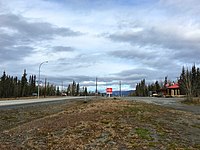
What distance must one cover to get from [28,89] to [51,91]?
18747 mm

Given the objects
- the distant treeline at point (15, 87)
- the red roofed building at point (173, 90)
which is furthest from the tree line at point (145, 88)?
the distant treeline at point (15, 87)

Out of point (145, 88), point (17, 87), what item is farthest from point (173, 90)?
point (17, 87)

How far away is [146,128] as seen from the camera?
13.9 meters

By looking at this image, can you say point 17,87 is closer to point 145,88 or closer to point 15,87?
point 15,87

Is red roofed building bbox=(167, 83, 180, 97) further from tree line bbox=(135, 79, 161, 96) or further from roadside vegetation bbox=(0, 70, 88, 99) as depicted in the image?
roadside vegetation bbox=(0, 70, 88, 99)

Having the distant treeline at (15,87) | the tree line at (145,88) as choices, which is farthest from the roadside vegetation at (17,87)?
the tree line at (145,88)

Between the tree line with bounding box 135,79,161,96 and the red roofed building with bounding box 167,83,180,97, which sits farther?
the tree line with bounding box 135,79,161,96

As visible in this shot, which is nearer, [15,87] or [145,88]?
[15,87]

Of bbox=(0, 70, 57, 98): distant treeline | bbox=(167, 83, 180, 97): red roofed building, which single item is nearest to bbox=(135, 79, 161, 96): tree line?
bbox=(167, 83, 180, 97): red roofed building

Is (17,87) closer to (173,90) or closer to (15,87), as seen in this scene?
(15,87)

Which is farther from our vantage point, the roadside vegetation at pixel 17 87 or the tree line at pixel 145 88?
the tree line at pixel 145 88

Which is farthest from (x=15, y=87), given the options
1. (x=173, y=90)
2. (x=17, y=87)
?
(x=173, y=90)

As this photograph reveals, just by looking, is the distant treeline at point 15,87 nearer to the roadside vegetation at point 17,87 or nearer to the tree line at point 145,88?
the roadside vegetation at point 17,87

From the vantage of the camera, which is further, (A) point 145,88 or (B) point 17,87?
(A) point 145,88
